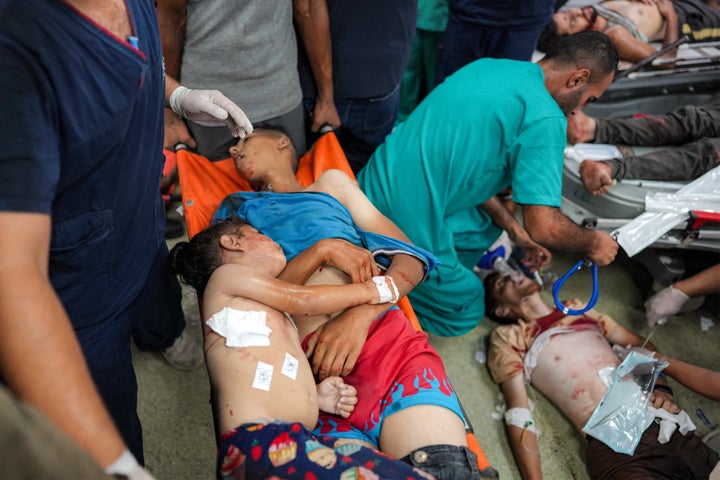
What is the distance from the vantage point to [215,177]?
2.11 m

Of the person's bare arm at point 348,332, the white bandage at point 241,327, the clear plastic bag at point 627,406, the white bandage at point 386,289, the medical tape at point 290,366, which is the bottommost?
the clear plastic bag at point 627,406

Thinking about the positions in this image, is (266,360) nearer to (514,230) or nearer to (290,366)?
(290,366)

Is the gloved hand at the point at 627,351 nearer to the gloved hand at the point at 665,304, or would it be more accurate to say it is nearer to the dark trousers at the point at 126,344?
the gloved hand at the point at 665,304

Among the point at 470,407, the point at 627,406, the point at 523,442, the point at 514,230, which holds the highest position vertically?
the point at 514,230

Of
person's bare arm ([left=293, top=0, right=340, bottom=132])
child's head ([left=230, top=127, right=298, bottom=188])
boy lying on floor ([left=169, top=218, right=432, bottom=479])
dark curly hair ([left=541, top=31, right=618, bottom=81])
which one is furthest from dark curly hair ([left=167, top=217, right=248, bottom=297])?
dark curly hair ([left=541, top=31, right=618, bottom=81])

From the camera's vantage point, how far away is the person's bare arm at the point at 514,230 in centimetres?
236

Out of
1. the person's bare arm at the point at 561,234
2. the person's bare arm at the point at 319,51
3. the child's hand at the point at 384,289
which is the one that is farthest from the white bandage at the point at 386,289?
the person's bare arm at the point at 319,51

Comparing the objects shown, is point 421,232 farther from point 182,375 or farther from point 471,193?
point 182,375

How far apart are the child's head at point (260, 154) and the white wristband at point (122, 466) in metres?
1.40

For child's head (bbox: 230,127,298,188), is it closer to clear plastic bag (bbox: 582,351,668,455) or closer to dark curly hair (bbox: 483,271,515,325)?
dark curly hair (bbox: 483,271,515,325)

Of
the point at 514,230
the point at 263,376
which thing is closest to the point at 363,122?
the point at 514,230

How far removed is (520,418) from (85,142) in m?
1.75

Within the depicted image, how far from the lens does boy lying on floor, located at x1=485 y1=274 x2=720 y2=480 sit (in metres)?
A: 1.82

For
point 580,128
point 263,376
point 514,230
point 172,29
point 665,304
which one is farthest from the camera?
point 580,128
